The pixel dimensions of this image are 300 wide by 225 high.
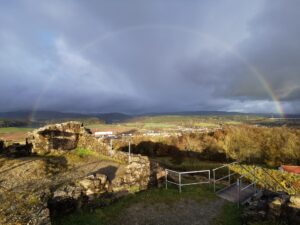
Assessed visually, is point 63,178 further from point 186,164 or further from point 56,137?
point 186,164

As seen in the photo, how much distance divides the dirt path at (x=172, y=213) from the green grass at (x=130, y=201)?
0.41 metres

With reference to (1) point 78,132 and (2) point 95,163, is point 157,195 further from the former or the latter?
(1) point 78,132

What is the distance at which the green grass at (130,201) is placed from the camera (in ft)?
35.3

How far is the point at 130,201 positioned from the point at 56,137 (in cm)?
1490

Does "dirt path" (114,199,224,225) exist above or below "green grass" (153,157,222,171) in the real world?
above

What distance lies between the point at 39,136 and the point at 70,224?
1557cm

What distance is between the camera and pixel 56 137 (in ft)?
82.3

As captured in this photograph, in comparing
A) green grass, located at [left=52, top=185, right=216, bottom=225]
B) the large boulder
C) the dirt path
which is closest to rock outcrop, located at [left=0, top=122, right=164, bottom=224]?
the large boulder

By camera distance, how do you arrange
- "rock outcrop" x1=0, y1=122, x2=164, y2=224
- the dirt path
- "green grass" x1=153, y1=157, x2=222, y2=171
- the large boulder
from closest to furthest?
1. "rock outcrop" x1=0, y1=122, x2=164, y2=224
2. the dirt path
3. the large boulder
4. "green grass" x1=153, y1=157, x2=222, y2=171

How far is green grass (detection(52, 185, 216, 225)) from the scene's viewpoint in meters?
10.8

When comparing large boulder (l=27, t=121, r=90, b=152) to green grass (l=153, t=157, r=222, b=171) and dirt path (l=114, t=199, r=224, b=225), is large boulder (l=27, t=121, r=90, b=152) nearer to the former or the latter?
dirt path (l=114, t=199, r=224, b=225)

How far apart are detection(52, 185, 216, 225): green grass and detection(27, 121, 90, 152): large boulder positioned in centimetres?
1352

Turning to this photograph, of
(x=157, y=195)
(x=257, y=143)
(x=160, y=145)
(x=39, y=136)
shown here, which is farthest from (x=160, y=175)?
(x=257, y=143)

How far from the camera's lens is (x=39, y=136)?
23.8 meters
